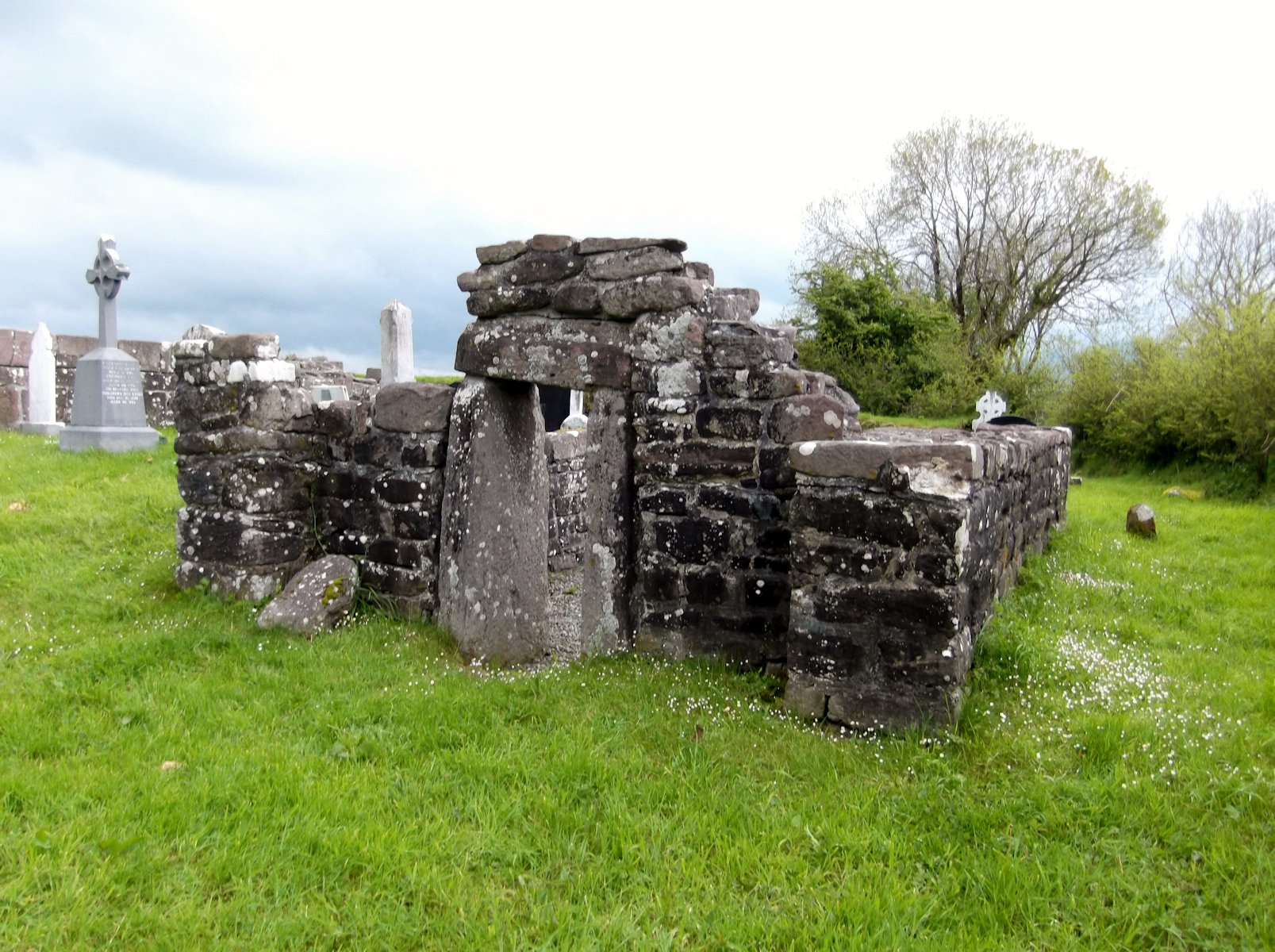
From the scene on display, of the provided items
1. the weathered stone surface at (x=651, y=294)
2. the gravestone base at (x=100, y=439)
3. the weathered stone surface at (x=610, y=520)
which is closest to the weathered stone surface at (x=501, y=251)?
the weathered stone surface at (x=651, y=294)

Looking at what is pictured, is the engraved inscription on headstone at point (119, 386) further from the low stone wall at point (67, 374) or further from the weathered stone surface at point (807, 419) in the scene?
the weathered stone surface at point (807, 419)

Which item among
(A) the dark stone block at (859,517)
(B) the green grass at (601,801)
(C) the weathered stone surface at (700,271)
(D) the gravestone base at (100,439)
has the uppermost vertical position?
(C) the weathered stone surface at (700,271)

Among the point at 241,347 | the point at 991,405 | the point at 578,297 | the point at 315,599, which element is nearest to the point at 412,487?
the point at 315,599

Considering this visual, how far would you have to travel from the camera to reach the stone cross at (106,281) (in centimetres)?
1141

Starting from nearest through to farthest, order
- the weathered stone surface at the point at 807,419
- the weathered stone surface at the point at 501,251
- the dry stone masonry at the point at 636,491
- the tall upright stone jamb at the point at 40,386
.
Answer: the dry stone masonry at the point at 636,491
the weathered stone surface at the point at 807,419
the weathered stone surface at the point at 501,251
the tall upright stone jamb at the point at 40,386

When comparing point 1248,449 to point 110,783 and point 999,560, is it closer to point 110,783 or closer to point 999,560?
point 999,560

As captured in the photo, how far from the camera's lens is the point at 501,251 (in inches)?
229

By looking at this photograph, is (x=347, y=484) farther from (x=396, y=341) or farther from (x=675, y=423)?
(x=396, y=341)

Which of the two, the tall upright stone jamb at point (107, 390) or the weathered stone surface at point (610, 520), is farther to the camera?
the tall upright stone jamb at point (107, 390)

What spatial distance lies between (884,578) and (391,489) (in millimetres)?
3658

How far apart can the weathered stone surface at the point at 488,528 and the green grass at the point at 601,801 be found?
542 mm

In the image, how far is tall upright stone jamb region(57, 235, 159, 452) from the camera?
1095 cm

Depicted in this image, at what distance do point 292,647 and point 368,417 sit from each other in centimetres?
185

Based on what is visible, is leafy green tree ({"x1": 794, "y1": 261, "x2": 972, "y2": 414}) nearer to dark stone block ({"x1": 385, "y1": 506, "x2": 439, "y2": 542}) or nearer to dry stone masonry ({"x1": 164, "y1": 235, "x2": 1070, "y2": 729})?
dry stone masonry ({"x1": 164, "y1": 235, "x2": 1070, "y2": 729})
